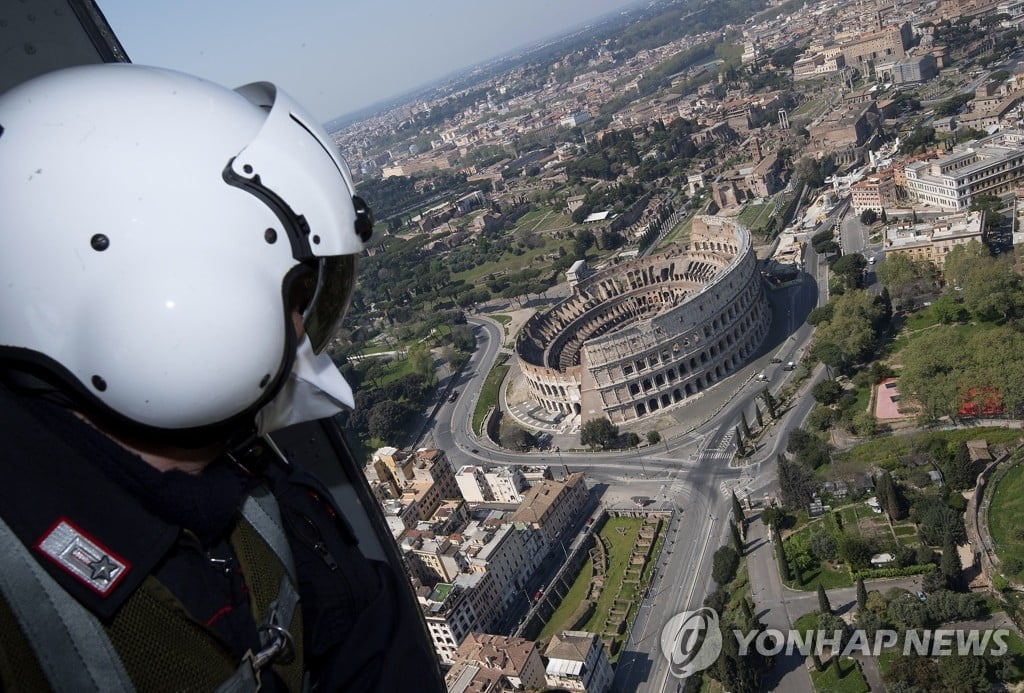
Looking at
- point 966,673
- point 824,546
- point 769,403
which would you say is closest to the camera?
point 966,673

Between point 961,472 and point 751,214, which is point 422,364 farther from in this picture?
point 961,472

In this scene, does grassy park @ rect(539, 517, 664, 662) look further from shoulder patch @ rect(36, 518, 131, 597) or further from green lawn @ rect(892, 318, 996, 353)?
shoulder patch @ rect(36, 518, 131, 597)

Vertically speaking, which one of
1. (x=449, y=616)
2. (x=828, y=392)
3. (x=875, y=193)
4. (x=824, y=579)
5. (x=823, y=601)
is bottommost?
(x=875, y=193)

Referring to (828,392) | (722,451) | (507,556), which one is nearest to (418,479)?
(507,556)

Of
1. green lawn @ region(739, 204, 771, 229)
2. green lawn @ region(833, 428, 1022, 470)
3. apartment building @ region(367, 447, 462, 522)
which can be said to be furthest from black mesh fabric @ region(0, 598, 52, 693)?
green lawn @ region(739, 204, 771, 229)

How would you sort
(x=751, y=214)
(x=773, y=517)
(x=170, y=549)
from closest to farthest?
(x=170, y=549)
(x=773, y=517)
(x=751, y=214)

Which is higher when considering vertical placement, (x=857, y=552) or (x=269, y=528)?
(x=269, y=528)

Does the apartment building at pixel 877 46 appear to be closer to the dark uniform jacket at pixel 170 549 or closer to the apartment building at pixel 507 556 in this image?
the apartment building at pixel 507 556

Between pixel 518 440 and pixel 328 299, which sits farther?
pixel 518 440
